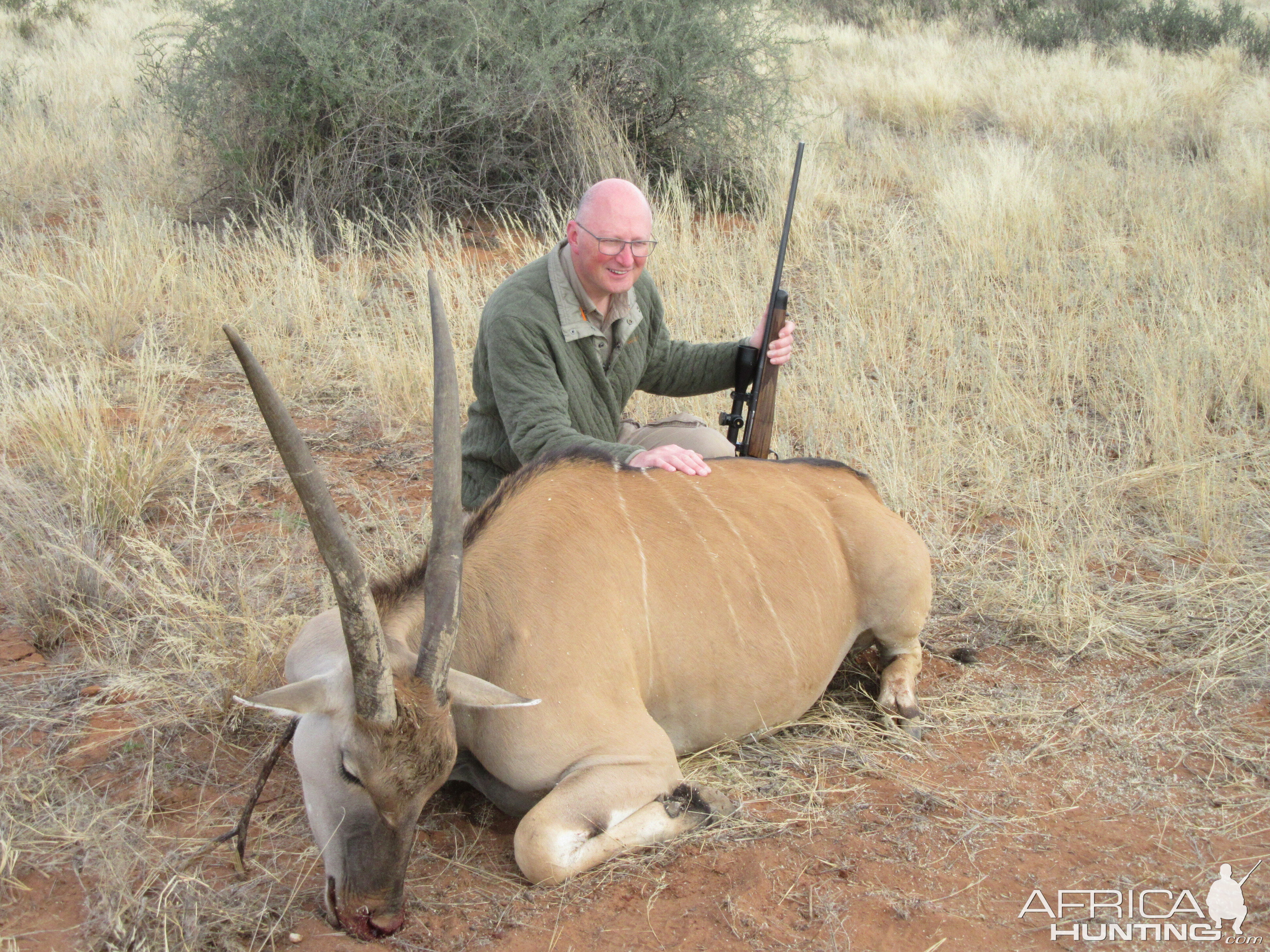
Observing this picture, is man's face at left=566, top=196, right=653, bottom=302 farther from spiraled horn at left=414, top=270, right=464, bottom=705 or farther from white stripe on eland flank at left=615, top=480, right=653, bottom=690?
spiraled horn at left=414, top=270, right=464, bottom=705

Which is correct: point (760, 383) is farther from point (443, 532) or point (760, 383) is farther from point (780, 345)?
point (443, 532)

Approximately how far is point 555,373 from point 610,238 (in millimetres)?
553

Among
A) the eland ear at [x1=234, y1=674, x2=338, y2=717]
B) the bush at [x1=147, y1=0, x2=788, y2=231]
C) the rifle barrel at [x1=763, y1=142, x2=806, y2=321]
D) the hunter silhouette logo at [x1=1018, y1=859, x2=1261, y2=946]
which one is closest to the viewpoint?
the eland ear at [x1=234, y1=674, x2=338, y2=717]

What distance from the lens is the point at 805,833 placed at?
3049mm

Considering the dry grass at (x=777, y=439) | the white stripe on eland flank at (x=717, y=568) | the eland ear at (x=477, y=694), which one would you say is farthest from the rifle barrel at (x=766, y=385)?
the eland ear at (x=477, y=694)

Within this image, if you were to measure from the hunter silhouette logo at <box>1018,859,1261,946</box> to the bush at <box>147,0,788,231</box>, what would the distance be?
283 inches

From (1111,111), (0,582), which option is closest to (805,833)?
(0,582)

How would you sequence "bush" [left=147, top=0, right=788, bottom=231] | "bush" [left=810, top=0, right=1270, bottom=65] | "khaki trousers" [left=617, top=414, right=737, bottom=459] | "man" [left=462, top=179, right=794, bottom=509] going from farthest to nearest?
1. "bush" [left=810, top=0, right=1270, bottom=65]
2. "bush" [left=147, top=0, right=788, bottom=231]
3. "khaki trousers" [left=617, top=414, right=737, bottom=459]
4. "man" [left=462, top=179, right=794, bottom=509]

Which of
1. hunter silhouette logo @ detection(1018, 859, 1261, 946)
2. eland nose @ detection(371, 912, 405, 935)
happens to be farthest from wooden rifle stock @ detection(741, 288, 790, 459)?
eland nose @ detection(371, 912, 405, 935)

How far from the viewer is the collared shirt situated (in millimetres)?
4262

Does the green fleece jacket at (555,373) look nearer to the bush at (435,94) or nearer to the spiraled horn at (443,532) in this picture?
the spiraled horn at (443,532)

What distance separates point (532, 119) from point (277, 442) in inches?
294

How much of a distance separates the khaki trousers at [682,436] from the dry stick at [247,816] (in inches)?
88.0

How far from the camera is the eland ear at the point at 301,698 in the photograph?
251 centimetres
